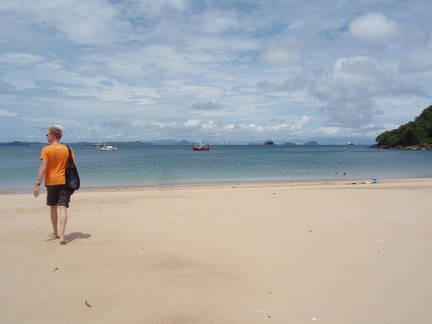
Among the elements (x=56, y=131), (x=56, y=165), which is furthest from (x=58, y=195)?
(x=56, y=131)

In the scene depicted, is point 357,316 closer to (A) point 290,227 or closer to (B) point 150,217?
(A) point 290,227

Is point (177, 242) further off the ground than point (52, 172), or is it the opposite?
point (52, 172)

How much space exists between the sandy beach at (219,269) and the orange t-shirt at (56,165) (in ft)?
3.92

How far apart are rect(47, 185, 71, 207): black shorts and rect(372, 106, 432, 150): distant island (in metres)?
132

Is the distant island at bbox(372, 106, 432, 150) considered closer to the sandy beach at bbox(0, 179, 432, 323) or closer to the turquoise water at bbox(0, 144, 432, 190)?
the turquoise water at bbox(0, 144, 432, 190)

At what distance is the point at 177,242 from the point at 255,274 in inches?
85.0

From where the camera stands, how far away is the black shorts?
22.7 ft

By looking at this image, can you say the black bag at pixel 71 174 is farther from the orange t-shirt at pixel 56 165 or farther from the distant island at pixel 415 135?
the distant island at pixel 415 135

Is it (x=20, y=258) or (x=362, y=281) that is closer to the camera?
(x=362, y=281)

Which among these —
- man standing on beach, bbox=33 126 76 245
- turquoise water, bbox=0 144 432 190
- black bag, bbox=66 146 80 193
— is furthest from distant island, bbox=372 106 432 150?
man standing on beach, bbox=33 126 76 245

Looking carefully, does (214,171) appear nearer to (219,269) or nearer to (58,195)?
(58,195)

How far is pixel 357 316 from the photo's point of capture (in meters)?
4.24

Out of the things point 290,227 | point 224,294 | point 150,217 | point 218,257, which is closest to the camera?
point 224,294

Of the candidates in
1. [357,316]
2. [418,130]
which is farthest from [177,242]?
[418,130]
